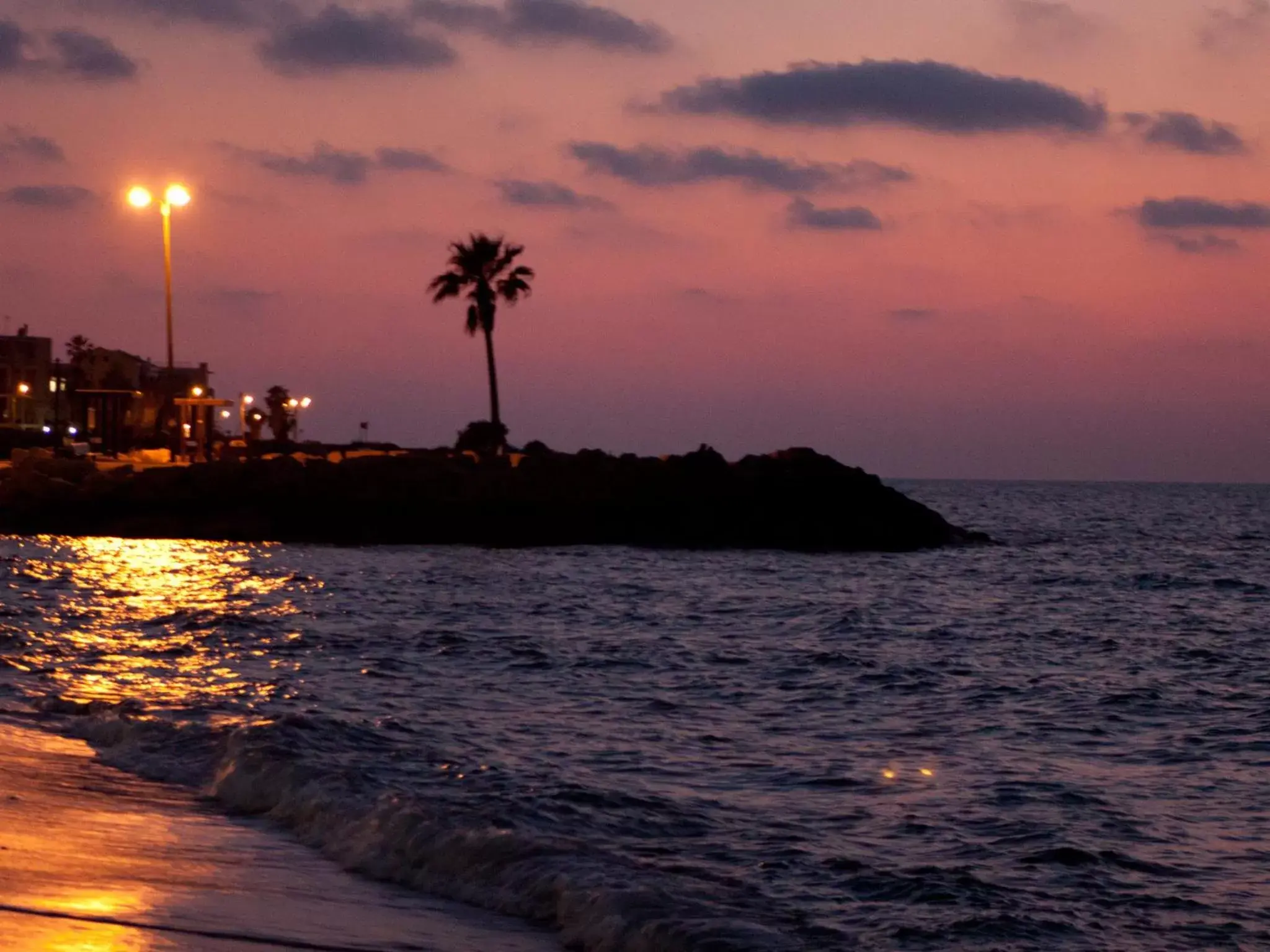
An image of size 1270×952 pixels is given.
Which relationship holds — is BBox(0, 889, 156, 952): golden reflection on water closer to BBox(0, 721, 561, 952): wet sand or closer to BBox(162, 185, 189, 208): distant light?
BBox(0, 721, 561, 952): wet sand

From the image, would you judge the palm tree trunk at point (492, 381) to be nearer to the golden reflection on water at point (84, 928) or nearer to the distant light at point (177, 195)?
the distant light at point (177, 195)

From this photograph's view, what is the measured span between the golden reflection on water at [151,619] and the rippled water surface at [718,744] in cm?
11

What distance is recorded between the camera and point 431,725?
45.0 feet

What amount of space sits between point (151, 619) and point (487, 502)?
26195mm

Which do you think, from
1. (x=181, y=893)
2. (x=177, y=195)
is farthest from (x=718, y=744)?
(x=177, y=195)

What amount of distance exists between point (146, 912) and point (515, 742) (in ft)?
20.3

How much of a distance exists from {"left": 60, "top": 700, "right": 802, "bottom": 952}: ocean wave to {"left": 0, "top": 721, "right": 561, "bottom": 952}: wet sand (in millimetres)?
260

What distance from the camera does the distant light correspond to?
36281mm

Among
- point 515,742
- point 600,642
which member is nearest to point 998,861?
point 515,742

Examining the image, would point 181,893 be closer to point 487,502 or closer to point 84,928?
point 84,928

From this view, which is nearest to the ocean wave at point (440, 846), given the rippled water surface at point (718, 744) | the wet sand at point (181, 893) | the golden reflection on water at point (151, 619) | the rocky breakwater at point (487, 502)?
the rippled water surface at point (718, 744)

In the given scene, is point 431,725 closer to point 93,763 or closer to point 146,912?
point 93,763

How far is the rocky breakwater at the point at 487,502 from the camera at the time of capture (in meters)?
46.2

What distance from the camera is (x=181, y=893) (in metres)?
7.30
